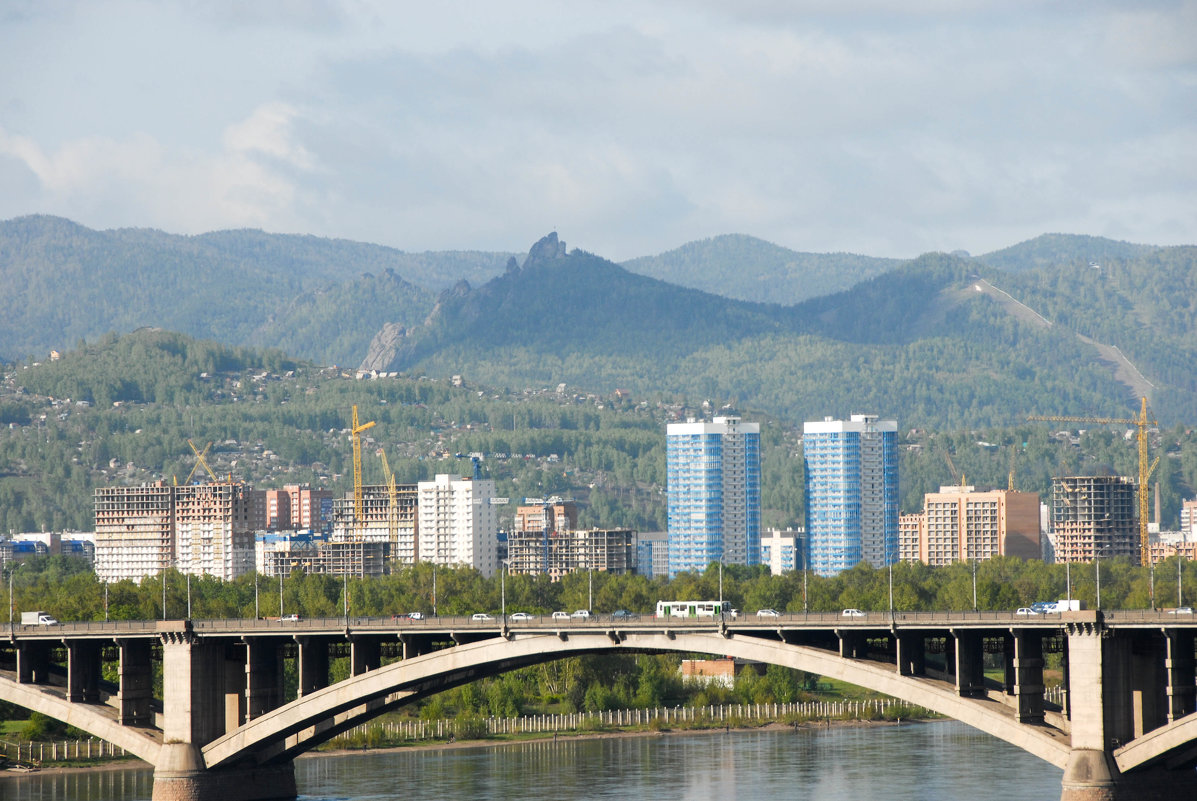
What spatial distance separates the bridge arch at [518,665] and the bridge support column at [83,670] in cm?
810

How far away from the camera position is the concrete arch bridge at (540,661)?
82062 millimetres

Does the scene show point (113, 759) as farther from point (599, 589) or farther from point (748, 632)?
point (599, 589)

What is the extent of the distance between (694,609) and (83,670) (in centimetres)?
3050

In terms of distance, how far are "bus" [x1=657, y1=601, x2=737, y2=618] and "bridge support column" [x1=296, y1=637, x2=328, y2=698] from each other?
1651 cm

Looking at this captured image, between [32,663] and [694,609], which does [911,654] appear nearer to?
[694,609]

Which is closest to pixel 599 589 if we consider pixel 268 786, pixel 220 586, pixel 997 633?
pixel 220 586

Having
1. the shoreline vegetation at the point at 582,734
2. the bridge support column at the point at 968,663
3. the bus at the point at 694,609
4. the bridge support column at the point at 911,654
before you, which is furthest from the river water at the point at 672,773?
the bridge support column at the point at 968,663

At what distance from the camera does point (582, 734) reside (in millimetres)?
132750

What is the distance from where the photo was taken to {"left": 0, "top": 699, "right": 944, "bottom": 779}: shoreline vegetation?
4562 inches

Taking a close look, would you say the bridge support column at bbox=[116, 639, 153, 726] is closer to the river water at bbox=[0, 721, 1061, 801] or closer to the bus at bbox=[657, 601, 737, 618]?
the river water at bbox=[0, 721, 1061, 801]

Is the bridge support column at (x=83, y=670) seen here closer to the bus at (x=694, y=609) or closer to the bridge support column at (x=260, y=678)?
the bridge support column at (x=260, y=678)

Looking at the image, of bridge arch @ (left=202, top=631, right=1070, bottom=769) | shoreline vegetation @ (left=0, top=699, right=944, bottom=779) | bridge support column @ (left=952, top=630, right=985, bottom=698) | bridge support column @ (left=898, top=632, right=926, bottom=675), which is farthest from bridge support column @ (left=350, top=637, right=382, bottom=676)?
bridge support column @ (left=952, top=630, right=985, bottom=698)

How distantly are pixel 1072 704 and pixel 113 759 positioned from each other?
59651mm

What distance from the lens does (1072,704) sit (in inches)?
3241
